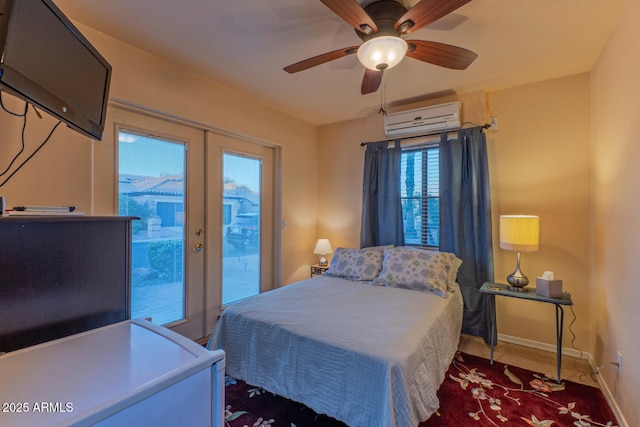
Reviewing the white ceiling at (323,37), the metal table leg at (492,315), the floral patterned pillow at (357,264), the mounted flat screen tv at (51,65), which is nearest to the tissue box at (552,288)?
the metal table leg at (492,315)

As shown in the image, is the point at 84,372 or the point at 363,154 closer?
the point at 84,372

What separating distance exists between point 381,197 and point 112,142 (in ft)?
8.69

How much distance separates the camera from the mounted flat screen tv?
0.89 m

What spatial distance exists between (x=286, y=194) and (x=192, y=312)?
167 cm

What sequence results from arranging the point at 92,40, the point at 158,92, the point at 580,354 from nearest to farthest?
the point at 92,40
the point at 158,92
the point at 580,354

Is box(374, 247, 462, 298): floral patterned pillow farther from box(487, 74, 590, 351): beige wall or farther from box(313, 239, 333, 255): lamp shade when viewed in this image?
box(313, 239, 333, 255): lamp shade

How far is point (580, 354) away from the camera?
2541 mm

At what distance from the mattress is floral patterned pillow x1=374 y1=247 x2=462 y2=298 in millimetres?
162

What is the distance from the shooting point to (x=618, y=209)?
6.19 ft

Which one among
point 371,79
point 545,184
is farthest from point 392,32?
point 545,184

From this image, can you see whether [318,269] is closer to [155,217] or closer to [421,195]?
[421,195]

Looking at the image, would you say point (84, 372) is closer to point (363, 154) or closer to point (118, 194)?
point (118, 194)

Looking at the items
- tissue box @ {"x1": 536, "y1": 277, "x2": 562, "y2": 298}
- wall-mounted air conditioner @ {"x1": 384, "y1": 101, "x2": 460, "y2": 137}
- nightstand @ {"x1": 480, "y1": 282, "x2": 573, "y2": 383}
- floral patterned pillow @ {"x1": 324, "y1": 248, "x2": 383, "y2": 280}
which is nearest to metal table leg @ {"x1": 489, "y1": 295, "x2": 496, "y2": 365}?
nightstand @ {"x1": 480, "y1": 282, "x2": 573, "y2": 383}

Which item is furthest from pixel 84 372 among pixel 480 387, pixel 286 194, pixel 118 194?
pixel 286 194
